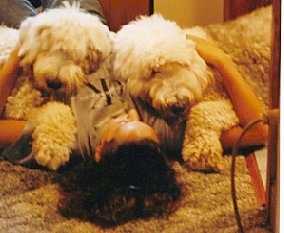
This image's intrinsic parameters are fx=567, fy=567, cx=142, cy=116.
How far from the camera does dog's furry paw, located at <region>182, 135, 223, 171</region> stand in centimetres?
161

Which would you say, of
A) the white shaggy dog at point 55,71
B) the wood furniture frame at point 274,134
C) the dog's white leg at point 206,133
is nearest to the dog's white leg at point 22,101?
the white shaggy dog at point 55,71

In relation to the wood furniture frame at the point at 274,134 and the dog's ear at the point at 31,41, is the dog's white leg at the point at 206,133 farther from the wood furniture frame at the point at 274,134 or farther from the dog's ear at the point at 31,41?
the dog's ear at the point at 31,41

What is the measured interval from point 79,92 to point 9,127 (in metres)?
0.24

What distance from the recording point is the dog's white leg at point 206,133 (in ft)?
5.30

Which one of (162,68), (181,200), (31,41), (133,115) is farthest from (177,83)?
(31,41)

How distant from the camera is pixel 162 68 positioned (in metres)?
→ 1.62

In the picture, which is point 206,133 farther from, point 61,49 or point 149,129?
point 61,49

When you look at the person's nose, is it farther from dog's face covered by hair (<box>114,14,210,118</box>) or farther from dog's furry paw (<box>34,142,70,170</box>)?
→ dog's furry paw (<box>34,142,70,170</box>)

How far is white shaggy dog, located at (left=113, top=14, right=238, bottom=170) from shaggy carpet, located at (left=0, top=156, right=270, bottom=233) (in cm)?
8

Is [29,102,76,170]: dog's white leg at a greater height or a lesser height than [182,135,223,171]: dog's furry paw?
greater

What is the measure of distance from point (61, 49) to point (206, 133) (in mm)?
490

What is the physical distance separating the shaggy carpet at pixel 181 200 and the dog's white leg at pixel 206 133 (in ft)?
0.12

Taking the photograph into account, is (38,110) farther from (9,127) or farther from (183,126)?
(183,126)

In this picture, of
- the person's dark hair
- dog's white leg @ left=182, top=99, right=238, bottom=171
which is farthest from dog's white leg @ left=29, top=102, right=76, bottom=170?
dog's white leg @ left=182, top=99, right=238, bottom=171
